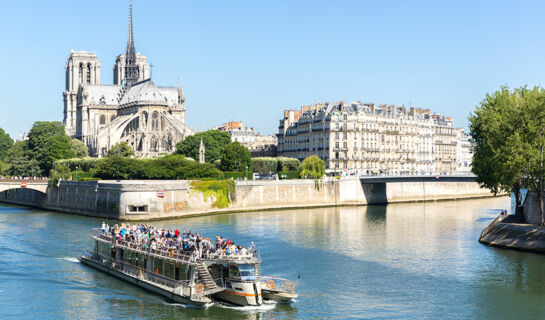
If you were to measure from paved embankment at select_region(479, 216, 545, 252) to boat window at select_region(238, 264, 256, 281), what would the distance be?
70.3ft

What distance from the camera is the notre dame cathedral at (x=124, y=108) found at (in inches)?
4875

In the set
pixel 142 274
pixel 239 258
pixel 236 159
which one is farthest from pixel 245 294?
pixel 236 159

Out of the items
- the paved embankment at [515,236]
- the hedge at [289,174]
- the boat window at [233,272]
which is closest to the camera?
the boat window at [233,272]

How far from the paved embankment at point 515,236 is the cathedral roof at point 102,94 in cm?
11408

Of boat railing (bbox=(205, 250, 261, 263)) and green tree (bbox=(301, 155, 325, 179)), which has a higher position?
green tree (bbox=(301, 155, 325, 179))

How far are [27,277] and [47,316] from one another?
26.3 feet

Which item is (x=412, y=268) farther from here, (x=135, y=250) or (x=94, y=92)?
(x=94, y=92)

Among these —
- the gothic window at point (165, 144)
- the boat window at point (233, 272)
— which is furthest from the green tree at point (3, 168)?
the boat window at point (233, 272)

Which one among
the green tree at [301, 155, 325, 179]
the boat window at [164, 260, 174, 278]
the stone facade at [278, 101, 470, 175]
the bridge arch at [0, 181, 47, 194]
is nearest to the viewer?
the boat window at [164, 260, 174, 278]

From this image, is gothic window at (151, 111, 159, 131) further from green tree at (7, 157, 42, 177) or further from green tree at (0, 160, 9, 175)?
green tree at (7, 157, 42, 177)

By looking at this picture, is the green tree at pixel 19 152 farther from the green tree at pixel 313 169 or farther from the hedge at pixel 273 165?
the green tree at pixel 313 169

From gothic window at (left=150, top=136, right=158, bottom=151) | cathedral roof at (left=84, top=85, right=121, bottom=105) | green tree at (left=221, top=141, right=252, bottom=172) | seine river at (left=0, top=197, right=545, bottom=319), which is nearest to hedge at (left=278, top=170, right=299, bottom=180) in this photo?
green tree at (left=221, top=141, right=252, bottom=172)

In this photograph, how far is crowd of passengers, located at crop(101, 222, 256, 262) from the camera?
102 feet

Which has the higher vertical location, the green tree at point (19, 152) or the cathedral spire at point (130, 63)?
the cathedral spire at point (130, 63)
